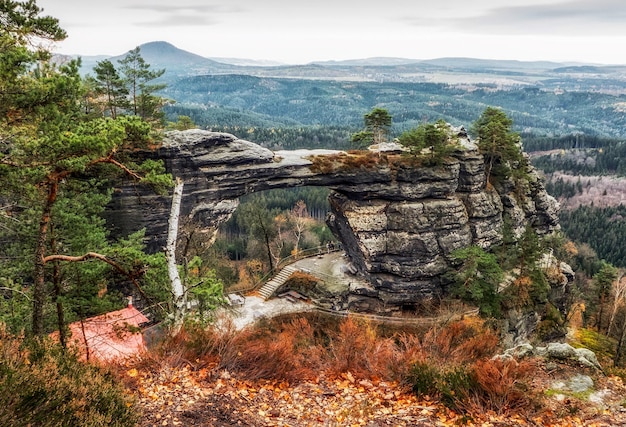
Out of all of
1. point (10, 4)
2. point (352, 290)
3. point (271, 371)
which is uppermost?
point (10, 4)

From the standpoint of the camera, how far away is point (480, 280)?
30406 millimetres

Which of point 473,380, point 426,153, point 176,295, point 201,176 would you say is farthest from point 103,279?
point 426,153

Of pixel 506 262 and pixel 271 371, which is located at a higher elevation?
pixel 271 371

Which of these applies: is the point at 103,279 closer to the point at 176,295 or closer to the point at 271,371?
the point at 176,295

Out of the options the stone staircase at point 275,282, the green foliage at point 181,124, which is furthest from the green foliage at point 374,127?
the green foliage at point 181,124

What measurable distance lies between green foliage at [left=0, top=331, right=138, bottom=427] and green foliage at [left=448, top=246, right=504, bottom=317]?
26.6 m

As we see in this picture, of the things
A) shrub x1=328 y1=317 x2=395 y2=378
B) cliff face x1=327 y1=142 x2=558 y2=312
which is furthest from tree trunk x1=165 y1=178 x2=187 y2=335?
cliff face x1=327 y1=142 x2=558 y2=312

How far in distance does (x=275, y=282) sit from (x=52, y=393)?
92.0 feet

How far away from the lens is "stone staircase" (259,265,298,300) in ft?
107

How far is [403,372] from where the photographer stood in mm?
10102

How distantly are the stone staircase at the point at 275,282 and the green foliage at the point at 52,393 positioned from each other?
2520 centimetres

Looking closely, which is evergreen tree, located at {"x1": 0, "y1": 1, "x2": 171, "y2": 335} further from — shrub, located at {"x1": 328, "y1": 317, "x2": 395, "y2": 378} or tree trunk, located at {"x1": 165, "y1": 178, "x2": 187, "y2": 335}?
shrub, located at {"x1": 328, "y1": 317, "x2": 395, "y2": 378}

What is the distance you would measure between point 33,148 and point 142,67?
23.3 m

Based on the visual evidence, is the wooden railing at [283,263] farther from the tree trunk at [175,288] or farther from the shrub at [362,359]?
the shrub at [362,359]
